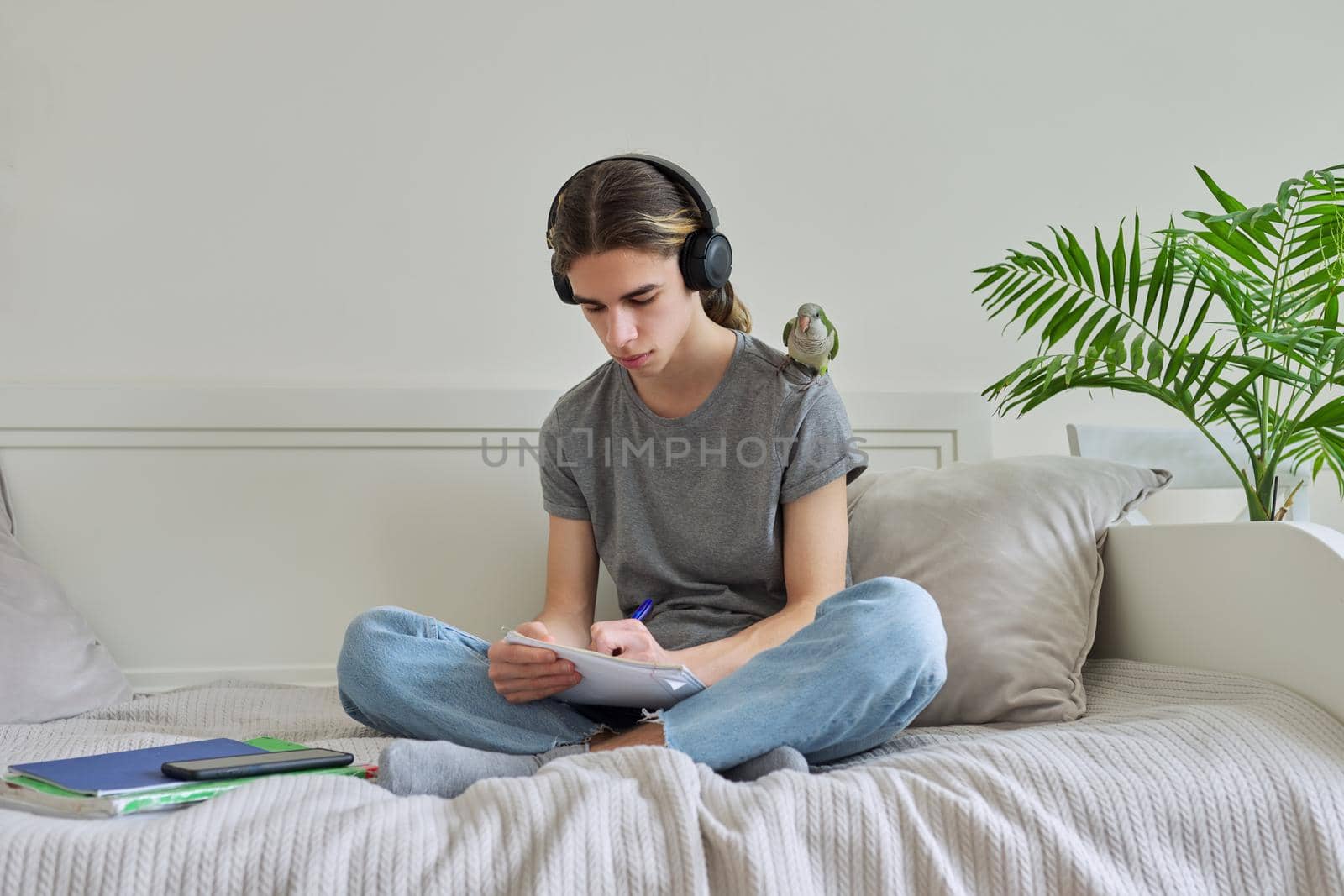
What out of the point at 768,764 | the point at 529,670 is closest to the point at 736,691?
the point at 768,764

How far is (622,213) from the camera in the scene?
1169 millimetres

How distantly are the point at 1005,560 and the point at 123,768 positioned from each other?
945 mm

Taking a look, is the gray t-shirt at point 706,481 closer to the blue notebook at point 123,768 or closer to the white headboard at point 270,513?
the white headboard at point 270,513

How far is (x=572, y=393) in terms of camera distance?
4.76 feet

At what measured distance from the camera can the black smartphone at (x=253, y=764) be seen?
0.81m

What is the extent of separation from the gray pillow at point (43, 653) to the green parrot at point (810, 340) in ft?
3.22

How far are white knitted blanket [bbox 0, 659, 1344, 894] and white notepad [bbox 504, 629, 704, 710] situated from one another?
0.39 ft

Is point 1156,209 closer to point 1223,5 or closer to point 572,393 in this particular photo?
point 1223,5

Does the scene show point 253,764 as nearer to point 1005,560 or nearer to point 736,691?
point 736,691

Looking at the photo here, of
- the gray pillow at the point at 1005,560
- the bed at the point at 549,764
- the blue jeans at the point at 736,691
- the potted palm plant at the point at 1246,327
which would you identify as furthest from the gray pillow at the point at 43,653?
the potted palm plant at the point at 1246,327

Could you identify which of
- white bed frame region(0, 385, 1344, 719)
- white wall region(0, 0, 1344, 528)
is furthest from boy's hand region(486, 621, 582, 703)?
white wall region(0, 0, 1344, 528)

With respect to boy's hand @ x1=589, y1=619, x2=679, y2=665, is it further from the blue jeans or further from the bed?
the bed

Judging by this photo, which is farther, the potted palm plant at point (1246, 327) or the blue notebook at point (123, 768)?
the potted palm plant at point (1246, 327)

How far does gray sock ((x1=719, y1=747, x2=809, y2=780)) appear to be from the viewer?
0.90 meters
